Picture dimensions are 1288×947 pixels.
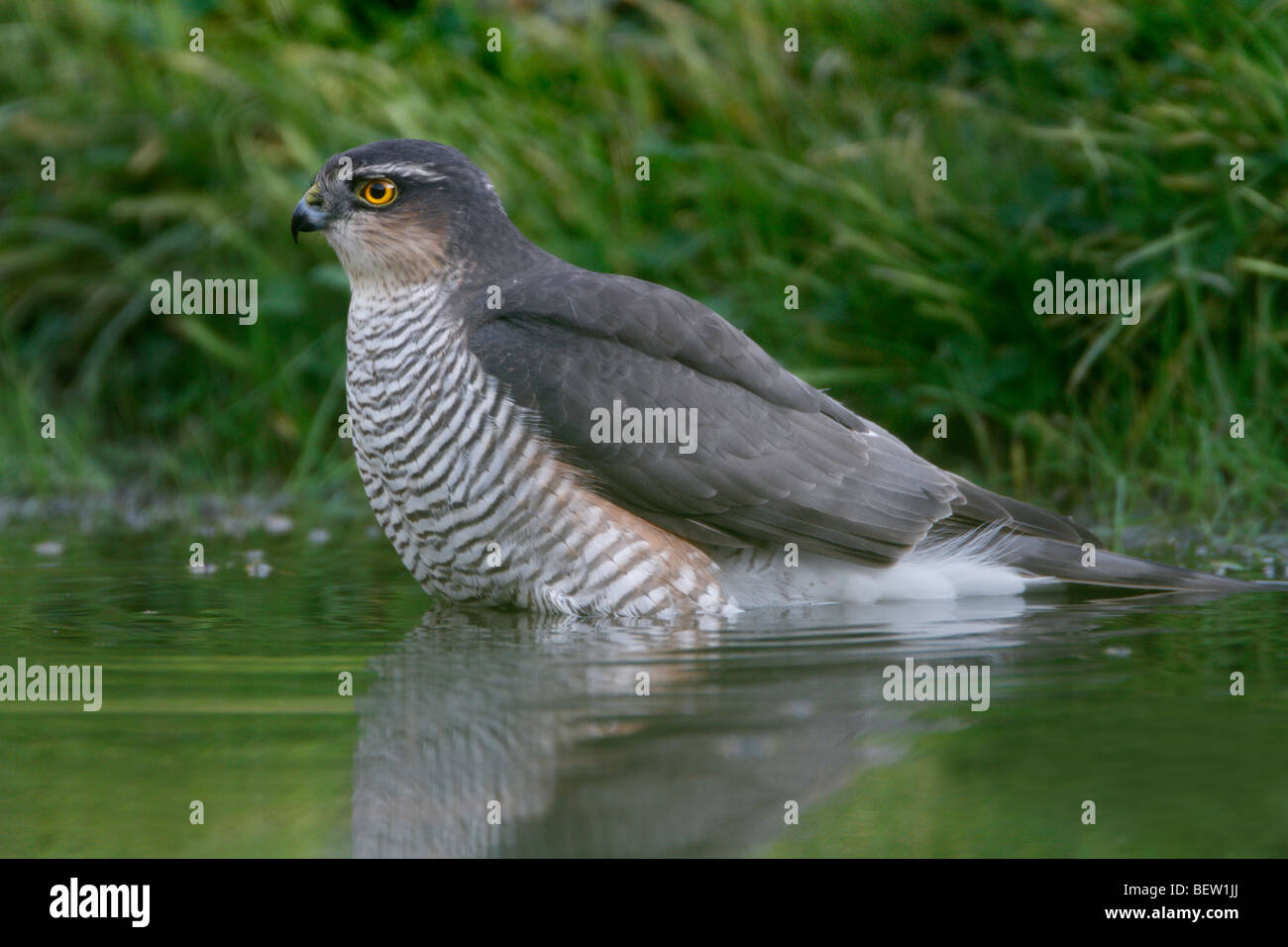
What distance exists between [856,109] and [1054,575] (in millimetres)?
3561

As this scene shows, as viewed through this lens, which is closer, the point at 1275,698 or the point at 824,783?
the point at 824,783

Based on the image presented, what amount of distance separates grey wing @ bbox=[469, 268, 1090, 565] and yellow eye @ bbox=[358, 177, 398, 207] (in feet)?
1.58

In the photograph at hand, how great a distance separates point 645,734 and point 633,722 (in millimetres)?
105

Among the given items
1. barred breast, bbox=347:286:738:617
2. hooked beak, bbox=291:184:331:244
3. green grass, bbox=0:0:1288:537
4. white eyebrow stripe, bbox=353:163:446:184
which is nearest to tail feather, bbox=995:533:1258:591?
barred breast, bbox=347:286:738:617

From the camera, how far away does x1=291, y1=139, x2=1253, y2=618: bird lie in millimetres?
4570

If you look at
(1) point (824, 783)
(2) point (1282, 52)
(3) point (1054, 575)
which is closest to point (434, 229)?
(3) point (1054, 575)

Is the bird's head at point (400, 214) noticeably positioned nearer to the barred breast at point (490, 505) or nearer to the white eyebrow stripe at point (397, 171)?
the white eyebrow stripe at point (397, 171)

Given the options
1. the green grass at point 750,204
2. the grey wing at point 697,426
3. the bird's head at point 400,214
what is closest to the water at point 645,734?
the grey wing at point 697,426

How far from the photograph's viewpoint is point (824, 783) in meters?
2.88

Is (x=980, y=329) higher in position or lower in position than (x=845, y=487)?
higher

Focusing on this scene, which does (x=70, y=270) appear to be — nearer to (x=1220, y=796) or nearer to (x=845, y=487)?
(x=845, y=487)

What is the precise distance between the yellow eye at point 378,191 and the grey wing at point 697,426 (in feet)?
1.58

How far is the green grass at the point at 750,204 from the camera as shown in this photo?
6328 mm

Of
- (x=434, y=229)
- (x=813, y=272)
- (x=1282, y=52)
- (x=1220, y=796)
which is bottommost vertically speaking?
(x=1220, y=796)
